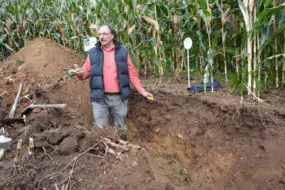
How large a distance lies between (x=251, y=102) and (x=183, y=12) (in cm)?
232

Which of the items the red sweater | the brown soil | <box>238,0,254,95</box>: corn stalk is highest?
<box>238,0,254,95</box>: corn stalk

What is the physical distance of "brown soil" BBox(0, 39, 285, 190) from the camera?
260 centimetres

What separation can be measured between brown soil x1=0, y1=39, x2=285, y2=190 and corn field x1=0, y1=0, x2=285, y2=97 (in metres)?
0.45

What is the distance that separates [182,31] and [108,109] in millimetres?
2030

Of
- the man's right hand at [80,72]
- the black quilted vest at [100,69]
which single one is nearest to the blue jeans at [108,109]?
the black quilted vest at [100,69]

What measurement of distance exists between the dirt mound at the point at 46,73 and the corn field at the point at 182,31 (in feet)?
2.29

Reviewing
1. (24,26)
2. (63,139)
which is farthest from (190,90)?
(24,26)

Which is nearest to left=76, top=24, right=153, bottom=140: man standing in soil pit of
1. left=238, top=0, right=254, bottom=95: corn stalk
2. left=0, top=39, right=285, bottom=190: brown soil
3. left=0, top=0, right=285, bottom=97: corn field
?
left=0, top=39, right=285, bottom=190: brown soil

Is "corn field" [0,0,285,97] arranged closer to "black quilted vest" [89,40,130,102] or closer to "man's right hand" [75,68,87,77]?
"black quilted vest" [89,40,130,102]

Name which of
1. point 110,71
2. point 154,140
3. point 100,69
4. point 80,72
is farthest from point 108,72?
point 154,140

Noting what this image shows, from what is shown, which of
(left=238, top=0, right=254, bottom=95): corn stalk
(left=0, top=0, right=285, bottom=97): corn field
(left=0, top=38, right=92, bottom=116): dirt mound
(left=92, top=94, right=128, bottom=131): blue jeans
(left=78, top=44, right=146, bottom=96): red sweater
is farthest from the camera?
(left=0, top=38, right=92, bottom=116): dirt mound

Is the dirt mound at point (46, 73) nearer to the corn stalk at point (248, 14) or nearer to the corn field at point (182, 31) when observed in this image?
the corn field at point (182, 31)

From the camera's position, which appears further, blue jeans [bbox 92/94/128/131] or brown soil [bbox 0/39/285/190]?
blue jeans [bbox 92/94/128/131]

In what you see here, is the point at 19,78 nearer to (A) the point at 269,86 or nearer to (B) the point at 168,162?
(B) the point at 168,162
